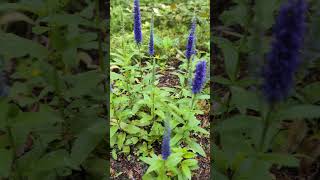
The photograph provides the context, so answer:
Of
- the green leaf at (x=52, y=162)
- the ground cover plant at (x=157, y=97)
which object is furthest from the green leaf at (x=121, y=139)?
the green leaf at (x=52, y=162)

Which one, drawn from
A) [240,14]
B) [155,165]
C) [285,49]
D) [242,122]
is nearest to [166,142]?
[155,165]

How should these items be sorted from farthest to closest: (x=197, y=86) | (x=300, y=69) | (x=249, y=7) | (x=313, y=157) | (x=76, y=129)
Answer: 1. (x=313, y=157)
2. (x=76, y=129)
3. (x=197, y=86)
4. (x=249, y=7)
5. (x=300, y=69)

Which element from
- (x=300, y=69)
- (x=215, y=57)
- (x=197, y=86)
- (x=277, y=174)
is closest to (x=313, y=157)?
(x=277, y=174)

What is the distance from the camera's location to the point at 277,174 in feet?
6.19

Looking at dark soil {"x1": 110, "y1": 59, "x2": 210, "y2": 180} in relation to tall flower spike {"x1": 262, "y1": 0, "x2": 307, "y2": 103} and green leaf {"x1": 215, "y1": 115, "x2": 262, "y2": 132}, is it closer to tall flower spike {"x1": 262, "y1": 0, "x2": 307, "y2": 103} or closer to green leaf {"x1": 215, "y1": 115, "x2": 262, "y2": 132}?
green leaf {"x1": 215, "y1": 115, "x2": 262, "y2": 132}

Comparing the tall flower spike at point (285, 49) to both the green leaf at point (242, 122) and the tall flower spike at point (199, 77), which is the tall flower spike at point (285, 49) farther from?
the tall flower spike at point (199, 77)

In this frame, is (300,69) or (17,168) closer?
(300,69)

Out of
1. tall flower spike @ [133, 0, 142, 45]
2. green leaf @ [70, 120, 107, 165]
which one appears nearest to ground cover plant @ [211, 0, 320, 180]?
tall flower spike @ [133, 0, 142, 45]

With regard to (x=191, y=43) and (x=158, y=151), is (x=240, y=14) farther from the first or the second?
(x=158, y=151)

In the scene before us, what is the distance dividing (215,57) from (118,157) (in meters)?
0.74

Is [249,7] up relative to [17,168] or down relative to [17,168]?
up

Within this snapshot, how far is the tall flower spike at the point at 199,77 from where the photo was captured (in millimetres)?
1274

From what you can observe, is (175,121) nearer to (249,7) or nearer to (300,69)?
(249,7)

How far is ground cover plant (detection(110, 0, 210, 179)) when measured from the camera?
1.41 meters
